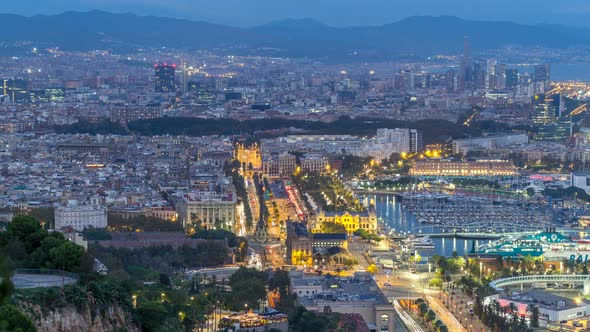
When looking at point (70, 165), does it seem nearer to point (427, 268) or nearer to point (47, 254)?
point (427, 268)

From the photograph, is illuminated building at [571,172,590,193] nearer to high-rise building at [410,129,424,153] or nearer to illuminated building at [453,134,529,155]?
illuminated building at [453,134,529,155]

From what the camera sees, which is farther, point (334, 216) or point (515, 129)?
point (515, 129)

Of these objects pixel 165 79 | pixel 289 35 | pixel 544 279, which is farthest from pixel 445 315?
pixel 289 35

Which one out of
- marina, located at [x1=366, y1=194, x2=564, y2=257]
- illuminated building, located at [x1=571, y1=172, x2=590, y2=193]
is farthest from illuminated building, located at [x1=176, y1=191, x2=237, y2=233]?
illuminated building, located at [x1=571, y1=172, x2=590, y2=193]

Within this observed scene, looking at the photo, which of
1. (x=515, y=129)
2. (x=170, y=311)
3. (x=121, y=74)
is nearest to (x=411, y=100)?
(x=515, y=129)

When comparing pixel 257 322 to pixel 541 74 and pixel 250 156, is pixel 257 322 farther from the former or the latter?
pixel 541 74
